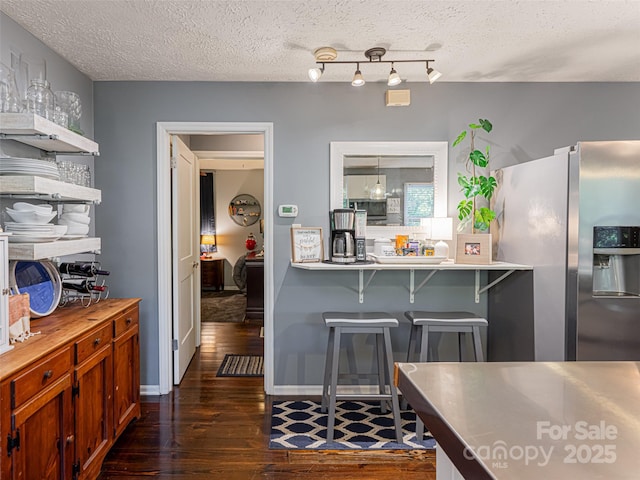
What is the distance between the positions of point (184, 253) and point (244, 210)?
431 cm

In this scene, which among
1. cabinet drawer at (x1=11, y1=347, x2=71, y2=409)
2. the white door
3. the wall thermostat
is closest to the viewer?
cabinet drawer at (x1=11, y1=347, x2=71, y2=409)

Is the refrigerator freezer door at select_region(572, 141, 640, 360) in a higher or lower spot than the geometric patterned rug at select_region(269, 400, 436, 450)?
higher

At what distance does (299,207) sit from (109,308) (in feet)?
4.70

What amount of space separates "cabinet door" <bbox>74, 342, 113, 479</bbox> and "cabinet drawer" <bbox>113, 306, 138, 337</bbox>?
0.36 feet

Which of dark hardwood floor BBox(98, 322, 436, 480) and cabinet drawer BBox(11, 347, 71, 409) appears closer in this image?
cabinet drawer BBox(11, 347, 71, 409)

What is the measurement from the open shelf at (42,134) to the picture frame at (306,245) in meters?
1.36

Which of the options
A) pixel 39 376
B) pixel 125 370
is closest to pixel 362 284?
pixel 125 370

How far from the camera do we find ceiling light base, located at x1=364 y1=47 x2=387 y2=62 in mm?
2486

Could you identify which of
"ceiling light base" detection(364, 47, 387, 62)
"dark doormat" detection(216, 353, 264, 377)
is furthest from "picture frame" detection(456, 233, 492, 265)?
"dark doormat" detection(216, 353, 264, 377)

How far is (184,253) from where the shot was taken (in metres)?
3.58

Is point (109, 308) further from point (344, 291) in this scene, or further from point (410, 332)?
point (410, 332)

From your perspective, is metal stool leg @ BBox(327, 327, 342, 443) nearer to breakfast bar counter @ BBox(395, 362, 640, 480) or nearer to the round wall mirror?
breakfast bar counter @ BBox(395, 362, 640, 480)

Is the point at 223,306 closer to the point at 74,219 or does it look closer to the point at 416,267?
the point at 74,219

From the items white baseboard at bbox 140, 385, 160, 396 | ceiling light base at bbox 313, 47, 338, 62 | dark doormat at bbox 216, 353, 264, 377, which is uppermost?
ceiling light base at bbox 313, 47, 338, 62
